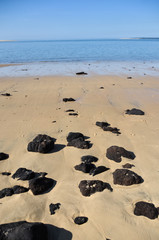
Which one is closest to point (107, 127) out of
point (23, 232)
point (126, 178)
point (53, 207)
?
point (126, 178)

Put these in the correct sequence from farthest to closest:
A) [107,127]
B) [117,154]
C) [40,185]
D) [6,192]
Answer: [107,127], [117,154], [40,185], [6,192]

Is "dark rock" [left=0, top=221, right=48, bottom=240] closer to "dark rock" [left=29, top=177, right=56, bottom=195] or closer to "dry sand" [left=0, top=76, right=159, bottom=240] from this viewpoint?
"dry sand" [left=0, top=76, right=159, bottom=240]

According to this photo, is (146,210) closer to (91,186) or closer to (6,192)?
(91,186)

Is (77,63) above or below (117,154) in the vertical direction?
above

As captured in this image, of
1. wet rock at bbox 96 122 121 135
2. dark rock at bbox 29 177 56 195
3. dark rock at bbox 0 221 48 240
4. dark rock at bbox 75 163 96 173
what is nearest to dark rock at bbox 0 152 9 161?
dark rock at bbox 29 177 56 195

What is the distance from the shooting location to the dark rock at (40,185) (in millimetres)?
3891

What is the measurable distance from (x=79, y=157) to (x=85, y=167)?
598 mm

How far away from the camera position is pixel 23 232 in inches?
110

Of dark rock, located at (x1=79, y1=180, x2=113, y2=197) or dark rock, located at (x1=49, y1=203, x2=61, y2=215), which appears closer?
dark rock, located at (x1=49, y1=203, x2=61, y2=215)

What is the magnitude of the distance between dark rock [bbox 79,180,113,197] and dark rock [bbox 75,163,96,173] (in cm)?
43

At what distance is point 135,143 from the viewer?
5.74 metres

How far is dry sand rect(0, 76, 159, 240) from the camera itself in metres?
3.29

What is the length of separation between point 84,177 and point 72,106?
4.97 m

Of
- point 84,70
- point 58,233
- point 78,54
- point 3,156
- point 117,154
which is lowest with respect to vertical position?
point 58,233
